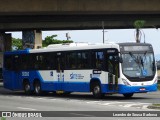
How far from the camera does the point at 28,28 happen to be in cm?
7262

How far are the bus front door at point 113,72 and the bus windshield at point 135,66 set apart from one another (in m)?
0.41

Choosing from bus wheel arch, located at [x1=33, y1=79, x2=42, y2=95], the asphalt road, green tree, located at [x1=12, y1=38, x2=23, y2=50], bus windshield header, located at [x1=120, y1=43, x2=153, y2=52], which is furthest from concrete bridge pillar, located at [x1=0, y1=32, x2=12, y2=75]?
bus windshield header, located at [x1=120, y1=43, x2=153, y2=52]

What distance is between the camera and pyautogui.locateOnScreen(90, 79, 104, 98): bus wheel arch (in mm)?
30837

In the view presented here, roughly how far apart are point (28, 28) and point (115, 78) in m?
43.6

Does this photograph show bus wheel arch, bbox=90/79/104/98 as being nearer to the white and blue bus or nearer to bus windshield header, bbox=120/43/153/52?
the white and blue bus

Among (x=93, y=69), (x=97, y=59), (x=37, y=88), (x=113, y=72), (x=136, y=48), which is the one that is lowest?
(x=37, y=88)

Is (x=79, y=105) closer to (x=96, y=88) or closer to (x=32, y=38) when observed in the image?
(x=96, y=88)

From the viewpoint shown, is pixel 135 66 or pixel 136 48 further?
pixel 136 48

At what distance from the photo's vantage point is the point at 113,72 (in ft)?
98.8

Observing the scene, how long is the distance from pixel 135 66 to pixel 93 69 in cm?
234

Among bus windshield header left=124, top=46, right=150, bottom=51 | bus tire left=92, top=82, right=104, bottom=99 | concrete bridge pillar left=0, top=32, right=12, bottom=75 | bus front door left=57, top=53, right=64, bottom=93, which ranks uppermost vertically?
concrete bridge pillar left=0, top=32, right=12, bottom=75

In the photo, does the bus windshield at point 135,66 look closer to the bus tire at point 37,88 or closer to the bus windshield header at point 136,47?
→ the bus windshield header at point 136,47

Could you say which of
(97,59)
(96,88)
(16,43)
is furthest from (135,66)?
(16,43)

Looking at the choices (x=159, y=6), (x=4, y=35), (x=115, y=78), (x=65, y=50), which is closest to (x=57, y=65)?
(x=65, y=50)
